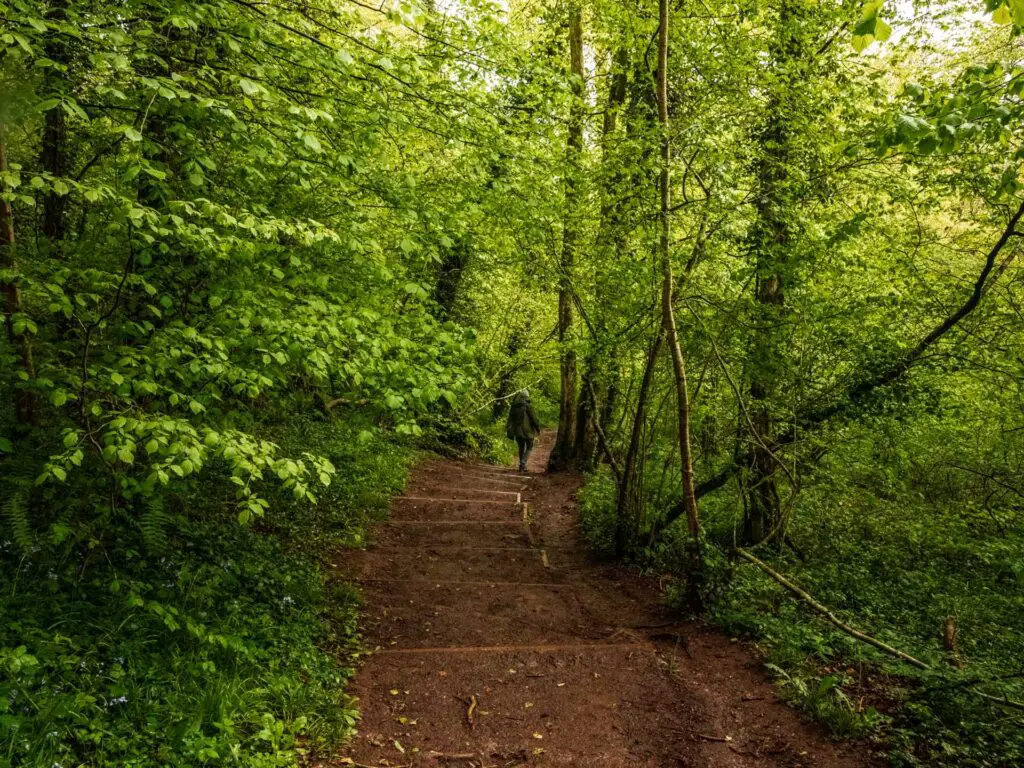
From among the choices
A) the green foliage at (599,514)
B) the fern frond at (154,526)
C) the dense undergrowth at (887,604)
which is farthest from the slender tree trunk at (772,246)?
the fern frond at (154,526)

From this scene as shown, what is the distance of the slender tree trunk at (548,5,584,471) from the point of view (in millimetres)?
8055

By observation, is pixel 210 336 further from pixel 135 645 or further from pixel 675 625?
pixel 675 625

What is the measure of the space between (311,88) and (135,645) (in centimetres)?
477

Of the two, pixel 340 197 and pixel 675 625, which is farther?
pixel 675 625

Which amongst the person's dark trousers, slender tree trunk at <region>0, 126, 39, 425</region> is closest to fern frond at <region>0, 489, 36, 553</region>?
slender tree trunk at <region>0, 126, 39, 425</region>

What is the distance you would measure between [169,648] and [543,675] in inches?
112

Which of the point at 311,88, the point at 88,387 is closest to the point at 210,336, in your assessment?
the point at 88,387

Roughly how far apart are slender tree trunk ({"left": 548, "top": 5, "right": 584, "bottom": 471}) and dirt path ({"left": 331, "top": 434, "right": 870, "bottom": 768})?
3.41 metres

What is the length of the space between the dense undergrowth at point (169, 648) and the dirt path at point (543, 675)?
1.52 feet

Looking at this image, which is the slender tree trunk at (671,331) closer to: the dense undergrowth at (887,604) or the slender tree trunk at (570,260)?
the dense undergrowth at (887,604)

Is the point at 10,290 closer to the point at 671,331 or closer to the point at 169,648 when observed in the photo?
the point at 169,648

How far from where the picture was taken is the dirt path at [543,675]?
420 cm

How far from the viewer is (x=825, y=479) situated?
7.66m

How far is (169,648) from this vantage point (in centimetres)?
422
